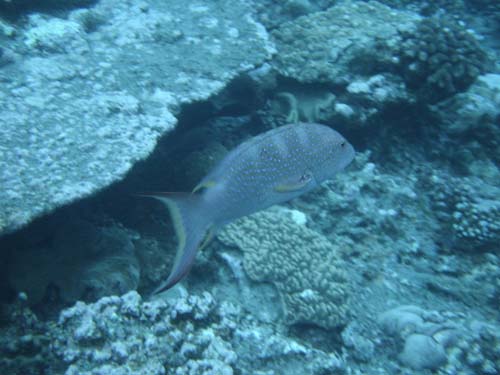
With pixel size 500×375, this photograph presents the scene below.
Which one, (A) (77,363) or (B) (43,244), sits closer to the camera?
(A) (77,363)

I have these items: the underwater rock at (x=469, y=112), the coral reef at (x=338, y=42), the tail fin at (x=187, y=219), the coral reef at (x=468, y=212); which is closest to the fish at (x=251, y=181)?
the tail fin at (x=187, y=219)

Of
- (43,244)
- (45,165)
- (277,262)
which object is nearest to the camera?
(45,165)

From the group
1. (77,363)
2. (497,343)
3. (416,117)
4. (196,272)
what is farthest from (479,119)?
(77,363)

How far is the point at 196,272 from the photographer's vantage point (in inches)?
135

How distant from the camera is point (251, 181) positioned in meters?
2.29

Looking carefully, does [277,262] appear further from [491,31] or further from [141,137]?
[491,31]

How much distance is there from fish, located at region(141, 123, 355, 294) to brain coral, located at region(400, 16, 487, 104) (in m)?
→ 2.75

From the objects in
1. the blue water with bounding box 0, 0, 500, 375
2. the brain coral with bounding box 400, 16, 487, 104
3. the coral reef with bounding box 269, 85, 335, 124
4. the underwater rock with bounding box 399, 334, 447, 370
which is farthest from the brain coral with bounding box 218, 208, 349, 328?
the brain coral with bounding box 400, 16, 487, 104

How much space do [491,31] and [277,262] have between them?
670 cm

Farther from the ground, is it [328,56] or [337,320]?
[328,56]

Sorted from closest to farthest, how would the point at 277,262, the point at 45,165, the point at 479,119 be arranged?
the point at 45,165
the point at 277,262
the point at 479,119

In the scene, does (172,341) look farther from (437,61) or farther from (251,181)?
(437,61)

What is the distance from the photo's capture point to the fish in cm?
214

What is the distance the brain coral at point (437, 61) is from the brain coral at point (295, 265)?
7.87 feet
